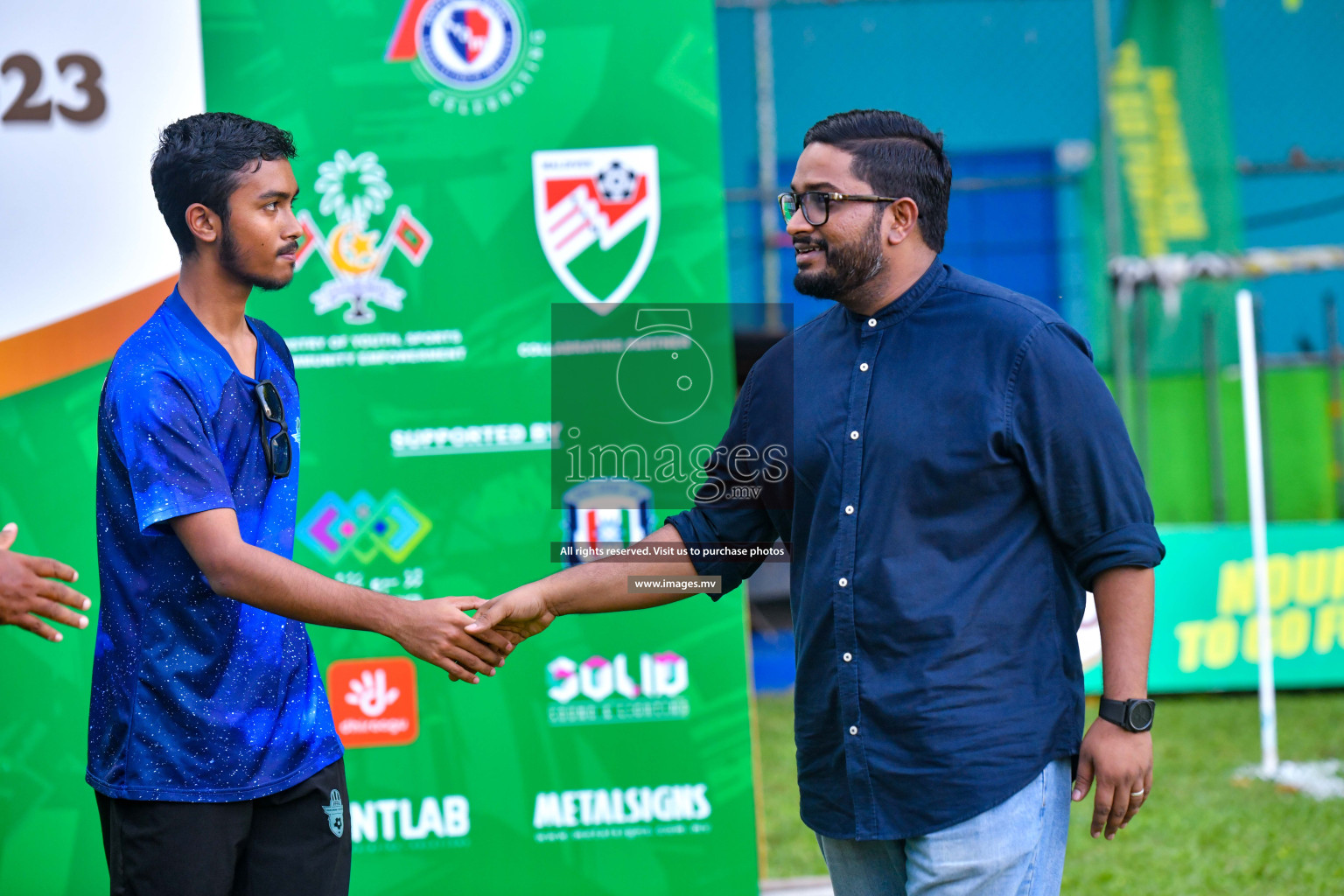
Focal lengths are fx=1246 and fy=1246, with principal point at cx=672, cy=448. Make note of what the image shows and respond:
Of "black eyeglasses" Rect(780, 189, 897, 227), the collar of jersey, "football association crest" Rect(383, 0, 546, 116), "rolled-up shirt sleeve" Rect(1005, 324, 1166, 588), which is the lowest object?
"rolled-up shirt sleeve" Rect(1005, 324, 1166, 588)

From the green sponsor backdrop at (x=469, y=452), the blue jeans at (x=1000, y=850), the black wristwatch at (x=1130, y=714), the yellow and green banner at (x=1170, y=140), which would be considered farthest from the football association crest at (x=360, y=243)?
the yellow and green banner at (x=1170, y=140)

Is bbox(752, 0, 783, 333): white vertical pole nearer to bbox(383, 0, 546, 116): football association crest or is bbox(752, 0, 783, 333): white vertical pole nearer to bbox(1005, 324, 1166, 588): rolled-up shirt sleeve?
bbox(383, 0, 546, 116): football association crest

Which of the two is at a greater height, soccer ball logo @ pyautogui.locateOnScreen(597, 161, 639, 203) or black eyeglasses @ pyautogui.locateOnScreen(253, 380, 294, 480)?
soccer ball logo @ pyautogui.locateOnScreen(597, 161, 639, 203)

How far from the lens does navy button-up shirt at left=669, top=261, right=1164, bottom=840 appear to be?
210cm

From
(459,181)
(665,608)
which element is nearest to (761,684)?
(665,608)

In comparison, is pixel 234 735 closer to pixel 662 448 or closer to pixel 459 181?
pixel 662 448

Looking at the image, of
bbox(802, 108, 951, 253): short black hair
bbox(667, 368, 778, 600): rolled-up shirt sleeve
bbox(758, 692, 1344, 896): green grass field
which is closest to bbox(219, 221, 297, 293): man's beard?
bbox(667, 368, 778, 600): rolled-up shirt sleeve

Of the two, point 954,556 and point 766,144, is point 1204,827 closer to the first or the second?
point 954,556

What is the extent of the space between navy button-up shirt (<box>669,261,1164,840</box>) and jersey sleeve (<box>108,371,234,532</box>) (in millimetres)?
1080

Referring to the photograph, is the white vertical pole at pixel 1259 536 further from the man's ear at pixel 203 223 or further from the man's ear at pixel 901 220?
the man's ear at pixel 203 223

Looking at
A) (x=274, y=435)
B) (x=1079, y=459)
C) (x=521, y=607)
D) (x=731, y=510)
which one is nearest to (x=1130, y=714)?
(x=1079, y=459)

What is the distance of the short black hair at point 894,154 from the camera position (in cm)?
231

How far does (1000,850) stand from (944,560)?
1.60ft

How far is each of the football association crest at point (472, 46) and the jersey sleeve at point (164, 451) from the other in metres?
1.59
